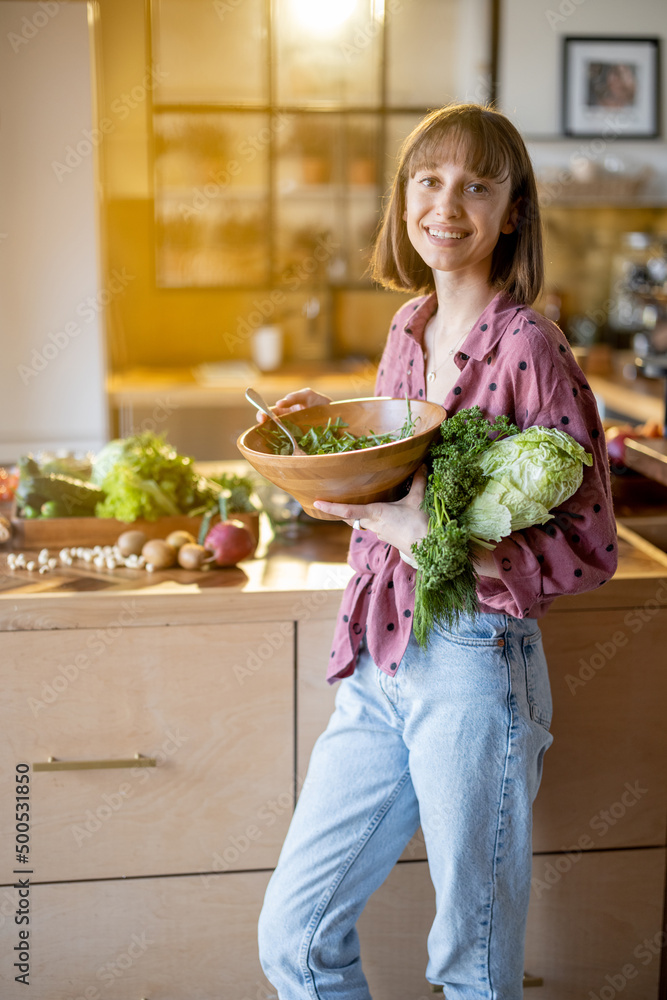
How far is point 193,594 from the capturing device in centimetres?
151

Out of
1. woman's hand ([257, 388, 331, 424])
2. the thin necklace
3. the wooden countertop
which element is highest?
the thin necklace

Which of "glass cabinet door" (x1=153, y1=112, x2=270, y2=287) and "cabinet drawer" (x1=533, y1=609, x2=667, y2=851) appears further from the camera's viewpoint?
"glass cabinet door" (x1=153, y1=112, x2=270, y2=287)

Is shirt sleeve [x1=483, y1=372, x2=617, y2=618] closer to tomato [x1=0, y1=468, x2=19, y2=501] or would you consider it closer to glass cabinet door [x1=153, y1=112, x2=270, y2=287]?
tomato [x1=0, y1=468, x2=19, y2=501]

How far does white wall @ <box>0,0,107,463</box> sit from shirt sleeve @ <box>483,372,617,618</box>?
245 centimetres

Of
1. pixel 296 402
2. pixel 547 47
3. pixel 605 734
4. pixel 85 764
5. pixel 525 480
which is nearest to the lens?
pixel 525 480

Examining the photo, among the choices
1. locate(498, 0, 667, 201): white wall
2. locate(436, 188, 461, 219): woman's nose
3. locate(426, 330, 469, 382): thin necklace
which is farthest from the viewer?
locate(498, 0, 667, 201): white wall

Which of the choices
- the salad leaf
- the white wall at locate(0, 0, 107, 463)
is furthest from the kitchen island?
the white wall at locate(0, 0, 107, 463)

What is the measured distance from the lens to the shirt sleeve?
3.74 ft

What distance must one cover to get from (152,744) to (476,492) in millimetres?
751

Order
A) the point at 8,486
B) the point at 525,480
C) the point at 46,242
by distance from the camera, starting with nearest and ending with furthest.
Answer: the point at 525,480
the point at 8,486
the point at 46,242

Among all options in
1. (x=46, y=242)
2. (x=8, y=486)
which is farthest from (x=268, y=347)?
(x=8, y=486)

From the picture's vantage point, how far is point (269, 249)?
4.26 metres

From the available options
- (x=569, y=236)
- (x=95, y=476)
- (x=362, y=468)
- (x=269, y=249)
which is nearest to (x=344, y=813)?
(x=362, y=468)

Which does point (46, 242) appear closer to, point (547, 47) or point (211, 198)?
point (211, 198)
